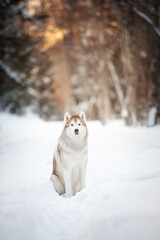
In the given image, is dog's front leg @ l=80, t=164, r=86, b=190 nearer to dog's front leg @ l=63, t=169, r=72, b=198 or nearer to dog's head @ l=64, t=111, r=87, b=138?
dog's front leg @ l=63, t=169, r=72, b=198

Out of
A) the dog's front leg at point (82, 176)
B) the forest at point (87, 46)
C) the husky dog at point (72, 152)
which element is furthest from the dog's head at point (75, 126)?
the forest at point (87, 46)

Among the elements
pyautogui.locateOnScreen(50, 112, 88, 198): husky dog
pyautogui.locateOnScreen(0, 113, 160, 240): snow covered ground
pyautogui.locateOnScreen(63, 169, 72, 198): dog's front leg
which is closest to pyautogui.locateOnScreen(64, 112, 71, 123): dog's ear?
pyautogui.locateOnScreen(50, 112, 88, 198): husky dog

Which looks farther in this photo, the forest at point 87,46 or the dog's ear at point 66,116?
the forest at point 87,46

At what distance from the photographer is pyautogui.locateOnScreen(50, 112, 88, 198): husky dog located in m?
3.08

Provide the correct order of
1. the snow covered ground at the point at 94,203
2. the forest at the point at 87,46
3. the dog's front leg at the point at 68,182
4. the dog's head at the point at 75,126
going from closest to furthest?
1. the snow covered ground at the point at 94,203
2. the dog's head at the point at 75,126
3. the dog's front leg at the point at 68,182
4. the forest at the point at 87,46

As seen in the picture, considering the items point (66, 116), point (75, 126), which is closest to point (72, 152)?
point (75, 126)

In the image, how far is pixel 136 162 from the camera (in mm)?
3455

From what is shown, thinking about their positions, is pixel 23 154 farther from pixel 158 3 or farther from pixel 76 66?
pixel 76 66

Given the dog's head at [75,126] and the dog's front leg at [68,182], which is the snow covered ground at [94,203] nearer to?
the dog's front leg at [68,182]

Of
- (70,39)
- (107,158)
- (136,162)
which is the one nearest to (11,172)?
(107,158)

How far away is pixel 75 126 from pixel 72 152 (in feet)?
1.54

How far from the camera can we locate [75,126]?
117 inches

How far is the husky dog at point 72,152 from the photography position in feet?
10.1

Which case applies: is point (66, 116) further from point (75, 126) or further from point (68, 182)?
point (68, 182)
